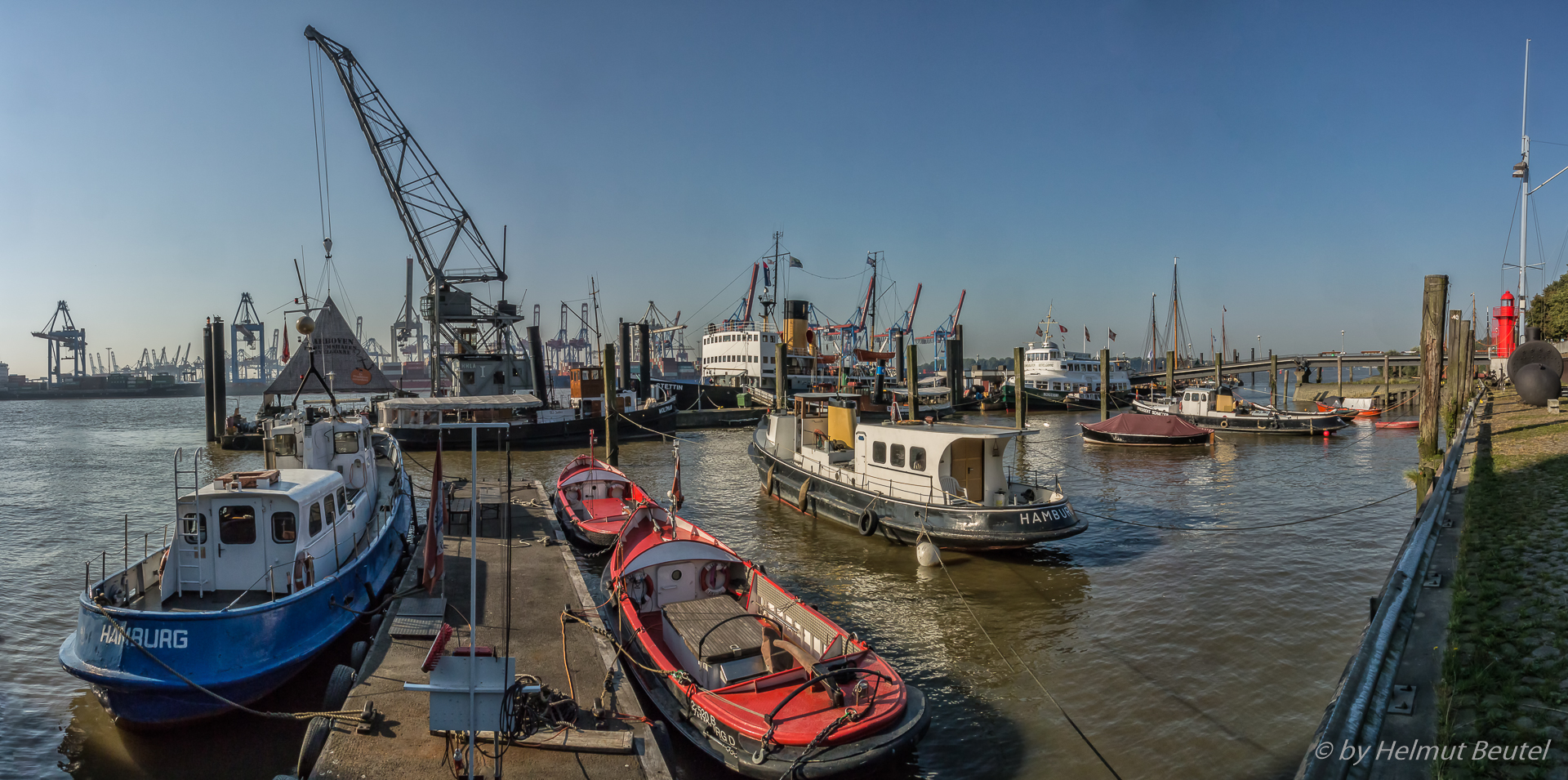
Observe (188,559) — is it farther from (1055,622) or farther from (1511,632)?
(1511,632)

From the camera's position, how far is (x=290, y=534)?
10.2 metres


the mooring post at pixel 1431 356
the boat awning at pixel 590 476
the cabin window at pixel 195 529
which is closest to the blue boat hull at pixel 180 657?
the cabin window at pixel 195 529

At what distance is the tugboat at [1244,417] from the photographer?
3706cm

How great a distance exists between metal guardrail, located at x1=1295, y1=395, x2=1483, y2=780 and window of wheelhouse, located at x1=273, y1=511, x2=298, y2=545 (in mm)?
11674

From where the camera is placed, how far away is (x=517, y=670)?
28.9 ft

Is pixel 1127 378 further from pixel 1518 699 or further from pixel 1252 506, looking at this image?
pixel 1518 699

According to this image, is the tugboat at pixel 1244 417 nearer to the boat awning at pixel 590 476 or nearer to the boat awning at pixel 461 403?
the boat awning at pixel 590 476

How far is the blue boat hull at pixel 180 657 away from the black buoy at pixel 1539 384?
120ft

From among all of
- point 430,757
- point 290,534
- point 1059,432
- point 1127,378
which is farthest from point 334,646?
point 1127,378

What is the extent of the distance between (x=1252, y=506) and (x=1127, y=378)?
53.3m

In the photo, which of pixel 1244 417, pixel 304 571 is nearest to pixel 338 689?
pixel 304 571

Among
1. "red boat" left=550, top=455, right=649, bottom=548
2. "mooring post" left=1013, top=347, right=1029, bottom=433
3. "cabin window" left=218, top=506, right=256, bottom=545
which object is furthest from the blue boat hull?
"mooring post" left=1013, top=347, right=1029, bottom=433

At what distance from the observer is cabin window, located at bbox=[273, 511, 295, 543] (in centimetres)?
1009

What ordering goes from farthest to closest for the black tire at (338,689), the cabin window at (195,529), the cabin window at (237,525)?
the cabin window at (237,525) → the cabin window at (195,529) → the black tire at (338,689)
